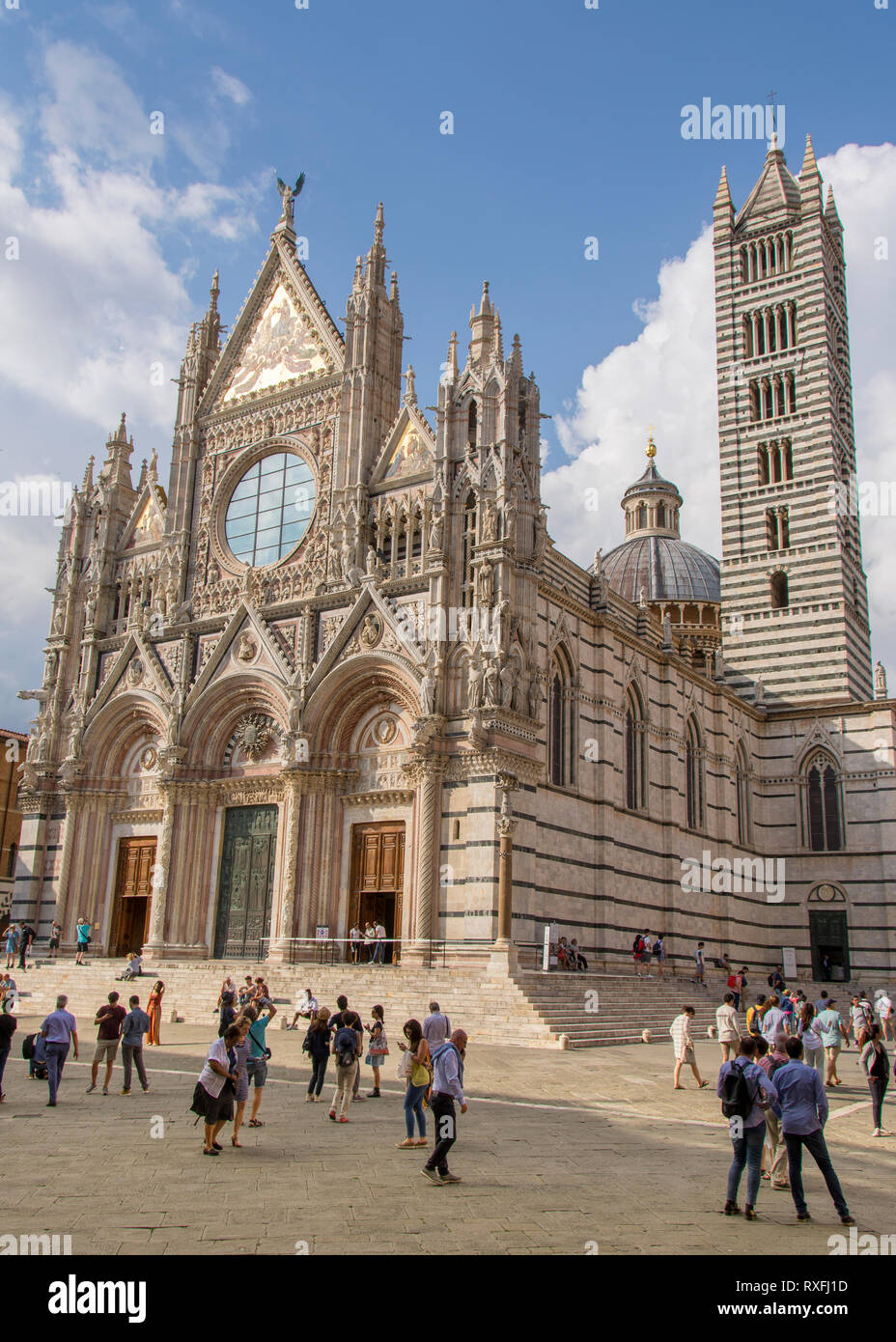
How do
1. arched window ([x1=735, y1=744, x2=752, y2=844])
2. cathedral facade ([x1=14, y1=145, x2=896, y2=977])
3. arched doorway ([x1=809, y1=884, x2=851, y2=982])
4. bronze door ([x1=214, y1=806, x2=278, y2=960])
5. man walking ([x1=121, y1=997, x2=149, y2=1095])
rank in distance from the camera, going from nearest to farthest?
man walking ([x1=121, y1=997, x2=149, y2=1095])
cathedral facade ([x1=14, y1=145, x2=896, y2=977])
bronze door ([x1=214, y1=806, x2=278, y2=960])
arched doorway ([x1=809, y1=884, x2=851, y2=982])
arched window ([x1=735, y1=744, x2=752, y2=844])

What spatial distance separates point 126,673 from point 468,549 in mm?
12602

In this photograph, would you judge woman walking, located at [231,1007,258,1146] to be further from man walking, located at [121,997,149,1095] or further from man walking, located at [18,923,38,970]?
man walking, located at [18,923,38,970]

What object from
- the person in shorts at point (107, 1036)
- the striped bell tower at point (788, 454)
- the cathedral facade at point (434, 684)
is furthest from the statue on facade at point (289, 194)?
the person in shorts at point (107, 1036)

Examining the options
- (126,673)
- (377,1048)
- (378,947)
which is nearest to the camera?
(377,1048)

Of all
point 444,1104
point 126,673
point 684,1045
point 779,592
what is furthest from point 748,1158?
point 779,592

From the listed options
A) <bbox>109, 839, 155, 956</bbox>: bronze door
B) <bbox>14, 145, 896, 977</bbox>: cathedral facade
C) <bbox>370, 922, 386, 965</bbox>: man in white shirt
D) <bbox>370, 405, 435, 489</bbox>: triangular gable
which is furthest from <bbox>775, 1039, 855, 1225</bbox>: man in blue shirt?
<bbox>109, 839, 155, 956</bbox>: bronze door

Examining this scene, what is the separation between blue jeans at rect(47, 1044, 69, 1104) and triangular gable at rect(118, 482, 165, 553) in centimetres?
2468

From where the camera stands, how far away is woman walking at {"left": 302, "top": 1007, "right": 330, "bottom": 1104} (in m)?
14.3

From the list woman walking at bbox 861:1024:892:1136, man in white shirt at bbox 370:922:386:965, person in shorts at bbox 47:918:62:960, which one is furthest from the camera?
person in shorts at bbox 47:918:62:960

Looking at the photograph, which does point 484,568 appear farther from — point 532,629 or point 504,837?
point 504,837

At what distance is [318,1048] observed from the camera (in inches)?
563

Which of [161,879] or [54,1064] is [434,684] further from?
[54,1064]

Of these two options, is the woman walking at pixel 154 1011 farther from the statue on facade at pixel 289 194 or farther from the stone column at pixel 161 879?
the statue on facade at pixel 289 194
